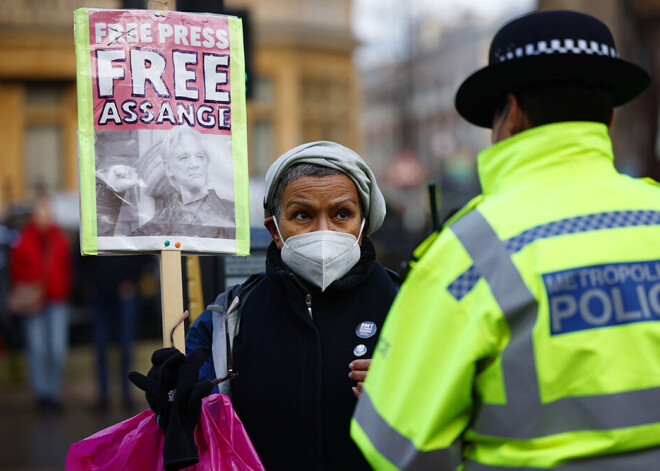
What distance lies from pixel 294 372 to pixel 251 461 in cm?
27

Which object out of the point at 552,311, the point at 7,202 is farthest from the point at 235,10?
the point at 7,202

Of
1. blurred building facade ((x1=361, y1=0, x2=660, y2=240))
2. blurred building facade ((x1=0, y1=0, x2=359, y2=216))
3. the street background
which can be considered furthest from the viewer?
blurred building facade ((x1=0, y1=0, x2=359, y2=216))

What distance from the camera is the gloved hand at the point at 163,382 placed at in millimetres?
2285

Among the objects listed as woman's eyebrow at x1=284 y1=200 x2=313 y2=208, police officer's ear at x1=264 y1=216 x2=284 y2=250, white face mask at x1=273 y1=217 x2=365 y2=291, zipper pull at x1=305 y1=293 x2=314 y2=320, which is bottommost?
zipper pull at x1=305 y1=293 x2=314 y2=320

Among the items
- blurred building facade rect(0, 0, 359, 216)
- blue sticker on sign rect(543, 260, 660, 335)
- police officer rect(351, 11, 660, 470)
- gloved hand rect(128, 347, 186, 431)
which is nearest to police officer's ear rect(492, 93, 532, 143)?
police officer rect(351, 11, 660, 470)

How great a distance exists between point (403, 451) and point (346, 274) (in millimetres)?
883

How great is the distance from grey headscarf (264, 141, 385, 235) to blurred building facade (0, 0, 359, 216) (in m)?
16.2

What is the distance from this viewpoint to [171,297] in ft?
8.45

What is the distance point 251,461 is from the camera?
234 cm

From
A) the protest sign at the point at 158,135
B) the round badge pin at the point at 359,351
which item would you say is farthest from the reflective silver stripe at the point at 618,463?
the protest sign at the point at 158,135

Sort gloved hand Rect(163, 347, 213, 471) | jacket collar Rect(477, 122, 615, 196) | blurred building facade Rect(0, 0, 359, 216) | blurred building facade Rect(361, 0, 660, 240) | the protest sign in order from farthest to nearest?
blurred building facade Rect(0, 0, 359, 216) → blurred building facade Rect(361, 0, 660, 240) → the protest sign → gloved hand Rect(163, 347, 213, 471) → jacket collar Rect(477, 122, 615, 196)

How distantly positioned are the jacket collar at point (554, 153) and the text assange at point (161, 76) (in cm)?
117

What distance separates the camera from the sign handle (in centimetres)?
251

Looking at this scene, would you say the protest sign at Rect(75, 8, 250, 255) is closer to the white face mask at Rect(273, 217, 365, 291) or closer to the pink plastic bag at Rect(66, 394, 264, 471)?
the white face mask at Rect(273, 217, 365, 291)
